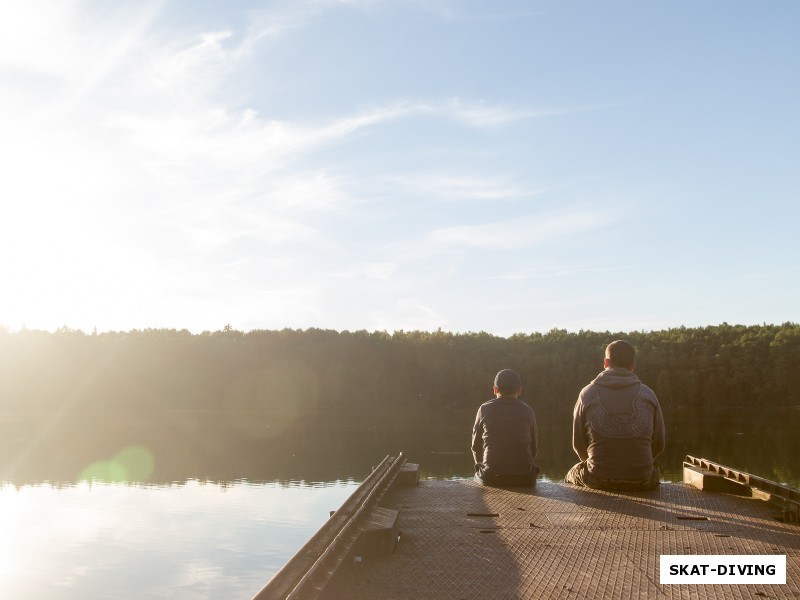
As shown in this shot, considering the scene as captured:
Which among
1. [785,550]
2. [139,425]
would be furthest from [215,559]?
[139,425]

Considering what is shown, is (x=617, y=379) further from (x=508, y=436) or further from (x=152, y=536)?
(x=152, y=536)

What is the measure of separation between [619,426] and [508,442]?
1287 mm

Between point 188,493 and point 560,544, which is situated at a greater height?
point 560,544

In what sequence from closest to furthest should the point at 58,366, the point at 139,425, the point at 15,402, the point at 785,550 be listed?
1. the point at 785,550
2. the point at 139,425
3. the point at 15,402
4. the point at 58,366

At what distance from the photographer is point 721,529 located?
5.70m

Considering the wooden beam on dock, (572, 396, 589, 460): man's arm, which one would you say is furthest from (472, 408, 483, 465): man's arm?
the wooden beam on dock

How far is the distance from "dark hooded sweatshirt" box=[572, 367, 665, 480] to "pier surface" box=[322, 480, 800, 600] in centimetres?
26

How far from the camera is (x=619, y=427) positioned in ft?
23.7

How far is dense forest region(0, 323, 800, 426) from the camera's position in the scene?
250 feet

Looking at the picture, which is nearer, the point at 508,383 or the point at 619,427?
the point at 619,427

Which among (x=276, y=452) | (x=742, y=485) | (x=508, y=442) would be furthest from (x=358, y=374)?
(x=742, y=485)

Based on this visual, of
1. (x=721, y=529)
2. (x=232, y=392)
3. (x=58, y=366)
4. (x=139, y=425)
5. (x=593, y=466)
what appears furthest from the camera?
(x=58, y=366)

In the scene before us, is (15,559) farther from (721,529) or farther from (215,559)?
(721,529)

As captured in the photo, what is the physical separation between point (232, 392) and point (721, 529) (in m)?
79.3
